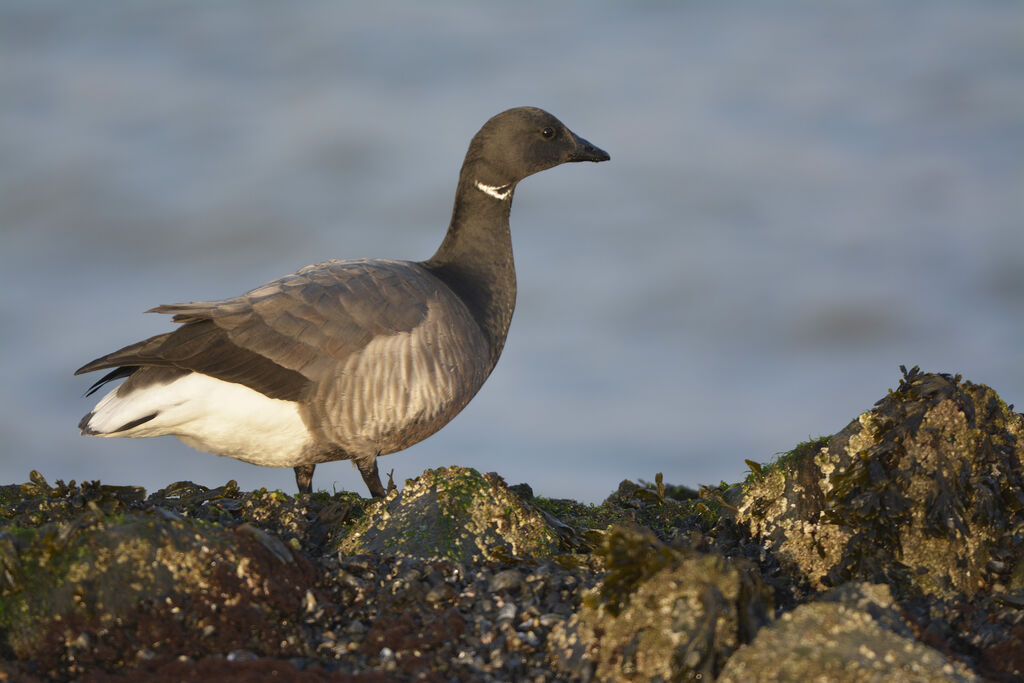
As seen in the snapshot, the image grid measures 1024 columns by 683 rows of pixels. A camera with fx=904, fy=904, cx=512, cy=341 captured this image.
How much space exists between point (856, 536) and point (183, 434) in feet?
20.6

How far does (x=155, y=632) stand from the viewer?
468 cm

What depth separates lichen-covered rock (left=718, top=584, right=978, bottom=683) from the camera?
4020mm

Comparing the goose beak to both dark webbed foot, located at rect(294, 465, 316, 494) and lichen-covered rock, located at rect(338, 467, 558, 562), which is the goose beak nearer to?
dark webbed foot, located at rect(294, 465, 316, 494)

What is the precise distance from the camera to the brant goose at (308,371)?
8359 millimetres

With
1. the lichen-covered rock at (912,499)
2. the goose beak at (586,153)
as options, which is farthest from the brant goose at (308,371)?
the lichen-covered rock at (912,499)

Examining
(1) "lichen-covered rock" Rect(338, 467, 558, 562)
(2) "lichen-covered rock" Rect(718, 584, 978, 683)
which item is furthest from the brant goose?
(2) "lichen-covered rock" Rect(718, 584, 978, 683)

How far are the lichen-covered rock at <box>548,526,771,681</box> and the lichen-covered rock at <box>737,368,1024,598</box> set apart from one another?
182cm

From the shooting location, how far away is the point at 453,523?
650cm

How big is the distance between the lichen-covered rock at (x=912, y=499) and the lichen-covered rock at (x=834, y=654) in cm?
168

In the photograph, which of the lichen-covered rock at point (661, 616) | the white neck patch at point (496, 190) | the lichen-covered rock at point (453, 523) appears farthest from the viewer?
the white neck patch at point (496, 190)

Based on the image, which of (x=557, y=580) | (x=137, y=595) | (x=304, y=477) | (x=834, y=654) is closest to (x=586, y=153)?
(x=304, y=477)

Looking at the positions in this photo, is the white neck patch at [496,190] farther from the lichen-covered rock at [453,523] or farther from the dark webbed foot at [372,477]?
the lichen-covered rock at [453,523]

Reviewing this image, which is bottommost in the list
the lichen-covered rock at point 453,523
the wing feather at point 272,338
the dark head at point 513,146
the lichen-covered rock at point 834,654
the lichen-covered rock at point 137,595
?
the lichen-covered rock at point 834,654

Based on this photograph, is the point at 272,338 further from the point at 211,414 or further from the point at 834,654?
the point at 834,654
